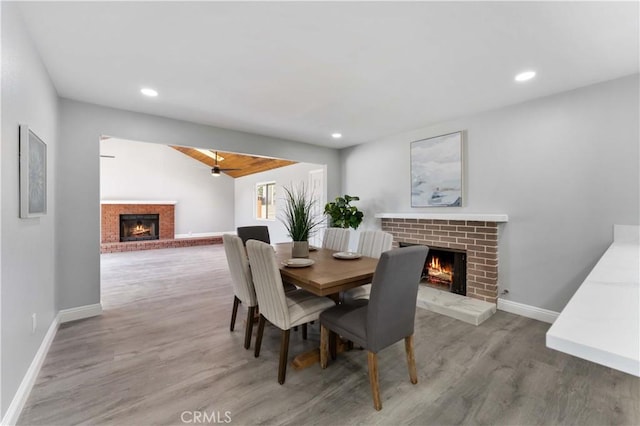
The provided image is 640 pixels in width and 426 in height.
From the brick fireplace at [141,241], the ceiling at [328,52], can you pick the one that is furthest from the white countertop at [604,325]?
the brick fireplace at [141,241]

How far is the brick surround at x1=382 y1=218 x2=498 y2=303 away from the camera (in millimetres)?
3223

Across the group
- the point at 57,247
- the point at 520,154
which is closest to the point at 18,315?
the point at 57,247

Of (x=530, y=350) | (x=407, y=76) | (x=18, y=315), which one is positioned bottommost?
(x=530, y=350)

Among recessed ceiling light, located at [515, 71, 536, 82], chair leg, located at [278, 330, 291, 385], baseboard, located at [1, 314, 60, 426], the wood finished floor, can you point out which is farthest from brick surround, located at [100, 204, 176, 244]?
recessed ceiling light, located at [515, 71, 536, 82]

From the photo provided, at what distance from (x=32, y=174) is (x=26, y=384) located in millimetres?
1377

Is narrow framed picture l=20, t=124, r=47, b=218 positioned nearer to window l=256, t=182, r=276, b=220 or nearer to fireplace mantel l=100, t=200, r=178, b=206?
window l=256, t=182, r=276, b=220

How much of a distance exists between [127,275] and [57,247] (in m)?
2.45

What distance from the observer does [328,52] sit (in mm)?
2059

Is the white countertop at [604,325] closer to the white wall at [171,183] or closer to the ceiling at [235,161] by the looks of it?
the ceiling at [235,161]

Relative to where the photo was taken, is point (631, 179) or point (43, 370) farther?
point (631, 179)

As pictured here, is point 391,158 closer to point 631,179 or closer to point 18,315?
point 631,179

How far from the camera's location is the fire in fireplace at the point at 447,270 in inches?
140

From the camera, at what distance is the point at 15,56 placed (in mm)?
1600

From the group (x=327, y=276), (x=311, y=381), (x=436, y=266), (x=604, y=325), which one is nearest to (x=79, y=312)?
(x=311, y=381)
